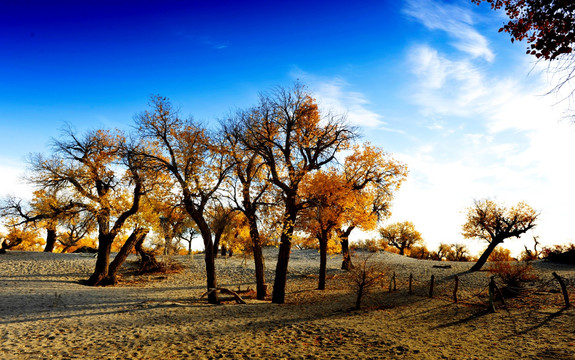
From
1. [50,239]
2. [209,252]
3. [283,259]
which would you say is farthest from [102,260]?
[50,239]

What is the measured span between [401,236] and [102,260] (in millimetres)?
47147

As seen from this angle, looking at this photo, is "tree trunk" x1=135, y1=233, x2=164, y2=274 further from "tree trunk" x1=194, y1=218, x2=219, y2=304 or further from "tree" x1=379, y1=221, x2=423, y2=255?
"tree" x1=379, y1=221, x2=423, y2=255

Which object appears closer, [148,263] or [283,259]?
[283,259]

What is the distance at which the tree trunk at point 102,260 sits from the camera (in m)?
21.3

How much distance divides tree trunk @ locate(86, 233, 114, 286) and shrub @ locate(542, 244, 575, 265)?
128 ft

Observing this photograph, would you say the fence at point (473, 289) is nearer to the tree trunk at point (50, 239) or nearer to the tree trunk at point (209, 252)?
the tree trunk at point (209, 252)

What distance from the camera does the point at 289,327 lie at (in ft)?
35.2

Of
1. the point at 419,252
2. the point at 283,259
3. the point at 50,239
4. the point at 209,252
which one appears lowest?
the point at 419,252

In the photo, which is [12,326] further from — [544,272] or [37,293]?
[544,272]

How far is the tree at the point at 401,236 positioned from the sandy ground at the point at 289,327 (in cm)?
3585

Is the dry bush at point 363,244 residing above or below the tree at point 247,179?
below

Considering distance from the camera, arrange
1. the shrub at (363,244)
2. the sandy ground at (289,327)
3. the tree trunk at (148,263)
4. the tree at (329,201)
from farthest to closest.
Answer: the shrub at (363,244)
the tree trunk at (148,263)
the tree at (329,201)
the sandy ground at (289,327)

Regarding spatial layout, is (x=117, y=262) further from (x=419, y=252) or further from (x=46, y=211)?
(x=419, y=252)

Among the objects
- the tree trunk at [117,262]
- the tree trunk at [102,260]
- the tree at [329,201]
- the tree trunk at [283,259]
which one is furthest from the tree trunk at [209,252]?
the tree trunk at [102,260]
